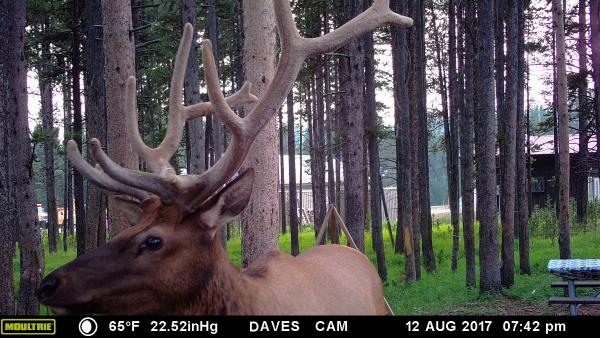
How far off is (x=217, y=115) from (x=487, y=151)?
8.66m

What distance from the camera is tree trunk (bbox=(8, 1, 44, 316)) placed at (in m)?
8.51

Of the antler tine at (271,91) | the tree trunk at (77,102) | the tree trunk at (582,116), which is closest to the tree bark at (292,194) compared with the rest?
the tree trunk at (77,102)

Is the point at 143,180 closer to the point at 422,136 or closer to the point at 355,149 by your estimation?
the point at 355,149

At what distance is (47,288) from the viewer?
110 inches

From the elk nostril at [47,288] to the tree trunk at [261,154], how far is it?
2938mm

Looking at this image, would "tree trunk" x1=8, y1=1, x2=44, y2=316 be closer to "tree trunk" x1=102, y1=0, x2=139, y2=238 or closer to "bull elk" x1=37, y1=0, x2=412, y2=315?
"tree trunk" x1=102, y1=0, x2=139, y2=238

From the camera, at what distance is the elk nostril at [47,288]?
2783 millimetres


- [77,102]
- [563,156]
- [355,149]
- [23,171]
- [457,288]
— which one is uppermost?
[77,102]

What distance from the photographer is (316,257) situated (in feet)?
12.9

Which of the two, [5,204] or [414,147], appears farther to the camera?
[414,147]

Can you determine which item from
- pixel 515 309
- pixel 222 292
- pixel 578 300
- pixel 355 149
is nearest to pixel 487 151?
pixel 355 149
